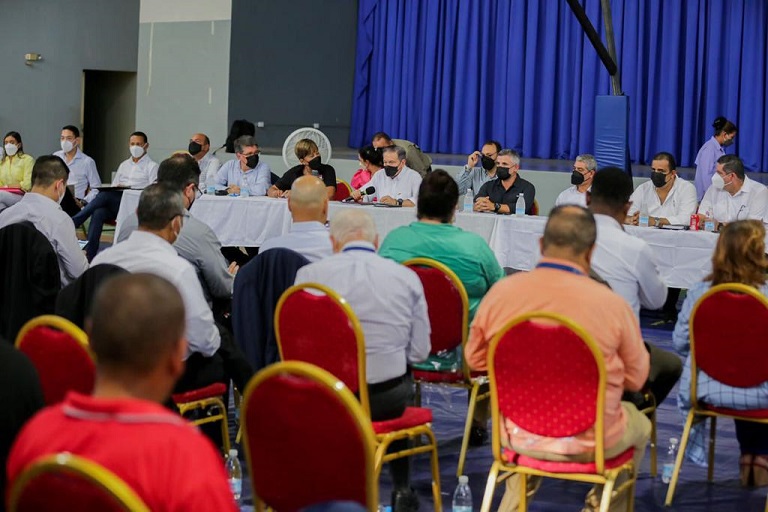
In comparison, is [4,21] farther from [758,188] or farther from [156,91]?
[758,188]

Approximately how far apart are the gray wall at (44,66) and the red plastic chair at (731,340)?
12029 millimetres

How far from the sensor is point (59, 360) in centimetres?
292

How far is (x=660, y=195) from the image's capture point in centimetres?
830

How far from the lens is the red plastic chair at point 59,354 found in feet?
9.43

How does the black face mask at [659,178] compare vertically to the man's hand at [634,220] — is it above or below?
above

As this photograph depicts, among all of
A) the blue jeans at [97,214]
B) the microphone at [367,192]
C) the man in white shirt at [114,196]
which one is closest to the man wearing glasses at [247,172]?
the microphone at [367,192]

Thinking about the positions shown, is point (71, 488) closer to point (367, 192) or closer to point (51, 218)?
point (51, 218)

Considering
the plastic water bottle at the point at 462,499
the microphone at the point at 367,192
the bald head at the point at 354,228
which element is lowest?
the plastic water bottle at the point at 462,499

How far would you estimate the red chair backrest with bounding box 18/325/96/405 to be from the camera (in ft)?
9.45

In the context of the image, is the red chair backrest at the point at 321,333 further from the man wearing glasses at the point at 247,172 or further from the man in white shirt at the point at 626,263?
the man wearing glasses at the point at 247,172

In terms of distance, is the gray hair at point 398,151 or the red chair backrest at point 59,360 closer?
the red chair backrest at point 59,360

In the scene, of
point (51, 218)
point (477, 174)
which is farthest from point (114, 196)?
point (51, 218)

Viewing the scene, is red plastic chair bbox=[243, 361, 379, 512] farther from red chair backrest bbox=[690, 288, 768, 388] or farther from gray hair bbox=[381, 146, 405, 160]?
gray hair bbox=[381, 146, 405, 160]

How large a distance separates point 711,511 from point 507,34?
34.2 ft
